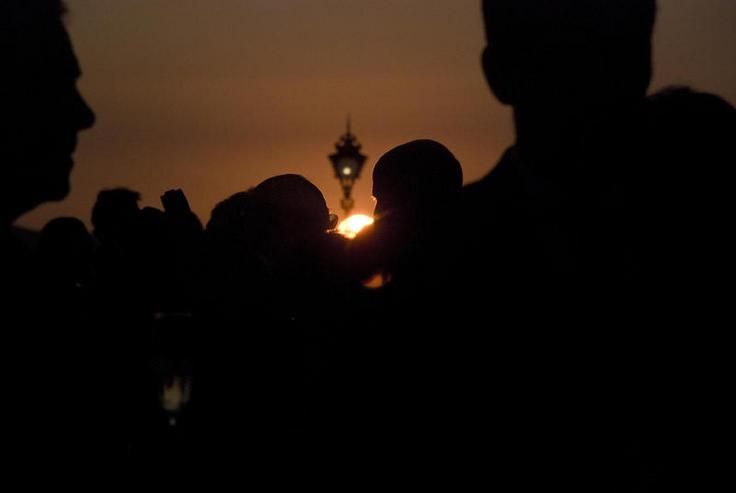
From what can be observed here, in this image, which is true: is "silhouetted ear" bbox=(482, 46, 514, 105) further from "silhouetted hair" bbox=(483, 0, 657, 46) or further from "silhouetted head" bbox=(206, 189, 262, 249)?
"silhouetted head" bbox=(206, 189, 262, 249)

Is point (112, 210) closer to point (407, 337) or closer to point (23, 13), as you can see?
point (23, 13)

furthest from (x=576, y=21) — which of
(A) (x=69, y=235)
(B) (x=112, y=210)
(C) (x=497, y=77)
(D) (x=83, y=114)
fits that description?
(A) (x=69, y=235)

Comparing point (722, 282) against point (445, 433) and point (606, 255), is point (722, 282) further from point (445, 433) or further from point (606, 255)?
point (445, 433)

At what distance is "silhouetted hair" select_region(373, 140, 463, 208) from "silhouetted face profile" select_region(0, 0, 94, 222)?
2165 mm

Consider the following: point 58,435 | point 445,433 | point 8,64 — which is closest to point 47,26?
point 8,64

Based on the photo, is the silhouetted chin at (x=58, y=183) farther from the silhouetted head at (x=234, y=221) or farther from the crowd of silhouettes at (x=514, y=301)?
the silhouetted head at (x=234, y=221)

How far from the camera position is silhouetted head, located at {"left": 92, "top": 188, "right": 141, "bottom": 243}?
6.46 metres

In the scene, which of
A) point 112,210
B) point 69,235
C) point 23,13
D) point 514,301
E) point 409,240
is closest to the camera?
point 514,301

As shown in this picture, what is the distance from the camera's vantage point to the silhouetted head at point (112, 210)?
6461mm

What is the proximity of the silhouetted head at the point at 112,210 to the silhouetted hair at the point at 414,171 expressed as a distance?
1.36 metres

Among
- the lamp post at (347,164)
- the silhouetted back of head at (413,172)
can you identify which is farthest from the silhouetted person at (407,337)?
the lamp post at (347,164)

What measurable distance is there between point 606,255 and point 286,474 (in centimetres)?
142

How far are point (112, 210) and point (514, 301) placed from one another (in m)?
4.50

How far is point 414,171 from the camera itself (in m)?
5.22
